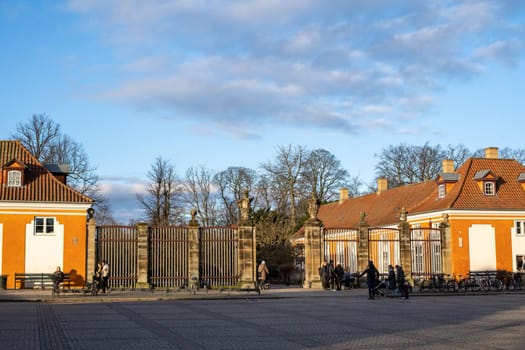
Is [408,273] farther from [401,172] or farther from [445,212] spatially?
[401,172]

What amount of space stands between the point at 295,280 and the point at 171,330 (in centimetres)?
3178

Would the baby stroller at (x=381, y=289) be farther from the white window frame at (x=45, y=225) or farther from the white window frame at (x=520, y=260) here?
the white window frame at (x=45, y=225)

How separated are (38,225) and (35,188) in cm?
199

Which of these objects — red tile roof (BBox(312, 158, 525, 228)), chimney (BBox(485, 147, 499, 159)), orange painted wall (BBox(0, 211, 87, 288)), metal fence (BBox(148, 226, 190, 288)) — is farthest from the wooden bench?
chimney (BBox(485, 147, 499, 159))

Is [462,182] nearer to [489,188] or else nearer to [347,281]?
[489,188]

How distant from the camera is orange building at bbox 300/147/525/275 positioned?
1698 inches

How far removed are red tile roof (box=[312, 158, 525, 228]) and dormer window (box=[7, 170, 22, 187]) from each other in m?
24.3

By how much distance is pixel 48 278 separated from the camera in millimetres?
Result: 35125

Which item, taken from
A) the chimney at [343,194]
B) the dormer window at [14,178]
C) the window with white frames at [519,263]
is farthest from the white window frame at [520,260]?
the dormer window at [14,178]

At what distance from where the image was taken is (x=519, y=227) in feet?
147

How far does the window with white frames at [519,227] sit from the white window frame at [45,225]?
88.6 ft

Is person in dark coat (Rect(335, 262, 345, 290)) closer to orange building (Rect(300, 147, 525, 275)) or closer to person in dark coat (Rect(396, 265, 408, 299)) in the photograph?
person in dark coat (Rect(396, 265, 408, 299))

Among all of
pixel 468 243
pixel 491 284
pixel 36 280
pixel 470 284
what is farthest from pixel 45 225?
pixel 468 243

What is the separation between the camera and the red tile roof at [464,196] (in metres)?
44.8
